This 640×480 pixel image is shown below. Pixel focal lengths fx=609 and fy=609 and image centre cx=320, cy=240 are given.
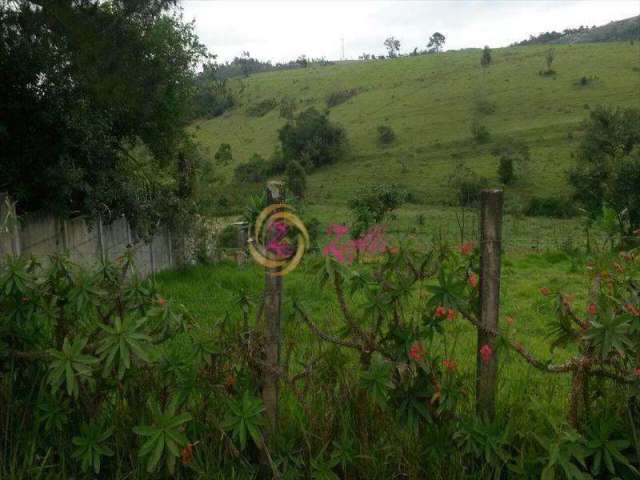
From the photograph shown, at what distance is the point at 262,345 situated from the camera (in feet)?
9.86

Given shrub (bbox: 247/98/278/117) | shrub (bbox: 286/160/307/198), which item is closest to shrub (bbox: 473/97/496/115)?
shrub (bbox: 286/160/307/198)

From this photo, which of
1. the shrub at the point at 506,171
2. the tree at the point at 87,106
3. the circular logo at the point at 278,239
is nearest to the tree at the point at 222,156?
the tree at the point at 87,106

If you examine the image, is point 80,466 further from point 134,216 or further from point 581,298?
point 581,298

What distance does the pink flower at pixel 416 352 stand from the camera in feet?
9.33

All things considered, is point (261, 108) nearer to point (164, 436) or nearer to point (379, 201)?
point (379, 201)

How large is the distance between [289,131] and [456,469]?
5015cm

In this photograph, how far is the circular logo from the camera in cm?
288

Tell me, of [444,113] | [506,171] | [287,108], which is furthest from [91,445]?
[287,108]

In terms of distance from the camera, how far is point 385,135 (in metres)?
52.6

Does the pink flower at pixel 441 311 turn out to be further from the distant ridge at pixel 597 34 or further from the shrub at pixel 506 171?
the distant ridge at pixel 597 34

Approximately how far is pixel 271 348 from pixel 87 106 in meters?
8.84

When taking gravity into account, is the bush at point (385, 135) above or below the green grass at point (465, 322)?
above

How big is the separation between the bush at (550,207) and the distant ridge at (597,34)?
3946 inches

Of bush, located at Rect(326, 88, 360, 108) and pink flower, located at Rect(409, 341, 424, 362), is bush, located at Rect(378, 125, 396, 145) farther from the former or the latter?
pink flower, located at Rect(409, 341, 424, 362)
